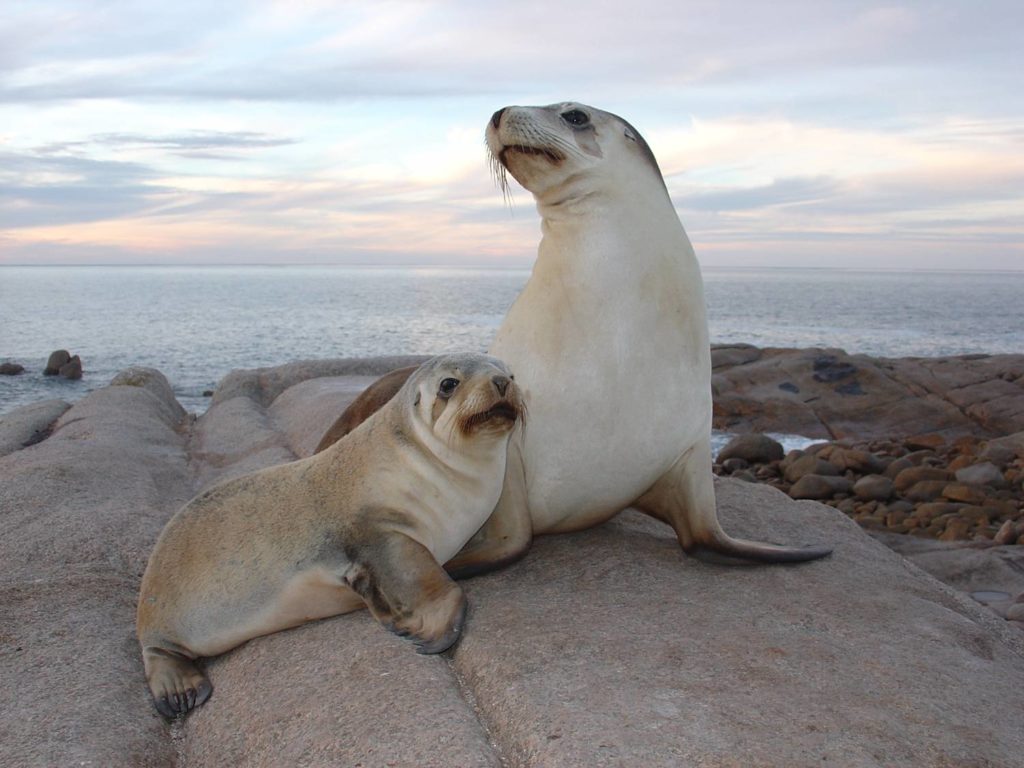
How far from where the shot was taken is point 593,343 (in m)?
4.26

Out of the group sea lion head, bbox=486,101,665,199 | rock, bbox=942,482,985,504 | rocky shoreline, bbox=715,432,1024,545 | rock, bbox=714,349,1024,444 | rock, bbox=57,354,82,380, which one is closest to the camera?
sea lion head, bbox=486,101,665,199

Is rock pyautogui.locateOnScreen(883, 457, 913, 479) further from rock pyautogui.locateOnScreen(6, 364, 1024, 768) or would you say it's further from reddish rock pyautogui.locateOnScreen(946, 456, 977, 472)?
rock pyautogui.locateOnScreen(6, 364, 1024, 768)

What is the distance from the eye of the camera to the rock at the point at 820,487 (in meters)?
11.7

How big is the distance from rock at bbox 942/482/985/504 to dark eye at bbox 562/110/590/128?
8.16m

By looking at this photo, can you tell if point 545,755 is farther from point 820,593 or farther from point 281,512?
point 820,593

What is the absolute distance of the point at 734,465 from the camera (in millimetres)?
13250

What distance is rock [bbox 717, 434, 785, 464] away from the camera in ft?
43.8

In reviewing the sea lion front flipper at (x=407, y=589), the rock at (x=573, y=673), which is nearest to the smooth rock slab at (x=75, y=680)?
the rock at (x=573, y=673)

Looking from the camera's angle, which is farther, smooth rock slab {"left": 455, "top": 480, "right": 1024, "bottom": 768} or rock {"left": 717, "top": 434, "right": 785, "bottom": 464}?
rock {"left": 717, "top": 434, "right": 785, "bottom": 464}

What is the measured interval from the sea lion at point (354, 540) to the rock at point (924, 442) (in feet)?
38.1

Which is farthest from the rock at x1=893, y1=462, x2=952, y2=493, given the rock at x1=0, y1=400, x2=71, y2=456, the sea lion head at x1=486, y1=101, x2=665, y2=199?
the rock at x1=0, y1=400, x2=71, y2=456

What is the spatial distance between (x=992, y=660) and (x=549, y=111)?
9.15ft

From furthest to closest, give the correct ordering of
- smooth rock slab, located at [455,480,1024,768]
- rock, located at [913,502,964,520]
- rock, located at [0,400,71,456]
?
rock, located at [913,502,964,520] → rock, located at [0,400,71,456] → smooth rock slab, located at [455,480,1024,768]

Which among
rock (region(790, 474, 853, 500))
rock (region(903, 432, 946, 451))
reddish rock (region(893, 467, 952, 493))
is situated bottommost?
rock (region(903, 432, 946, 451))
